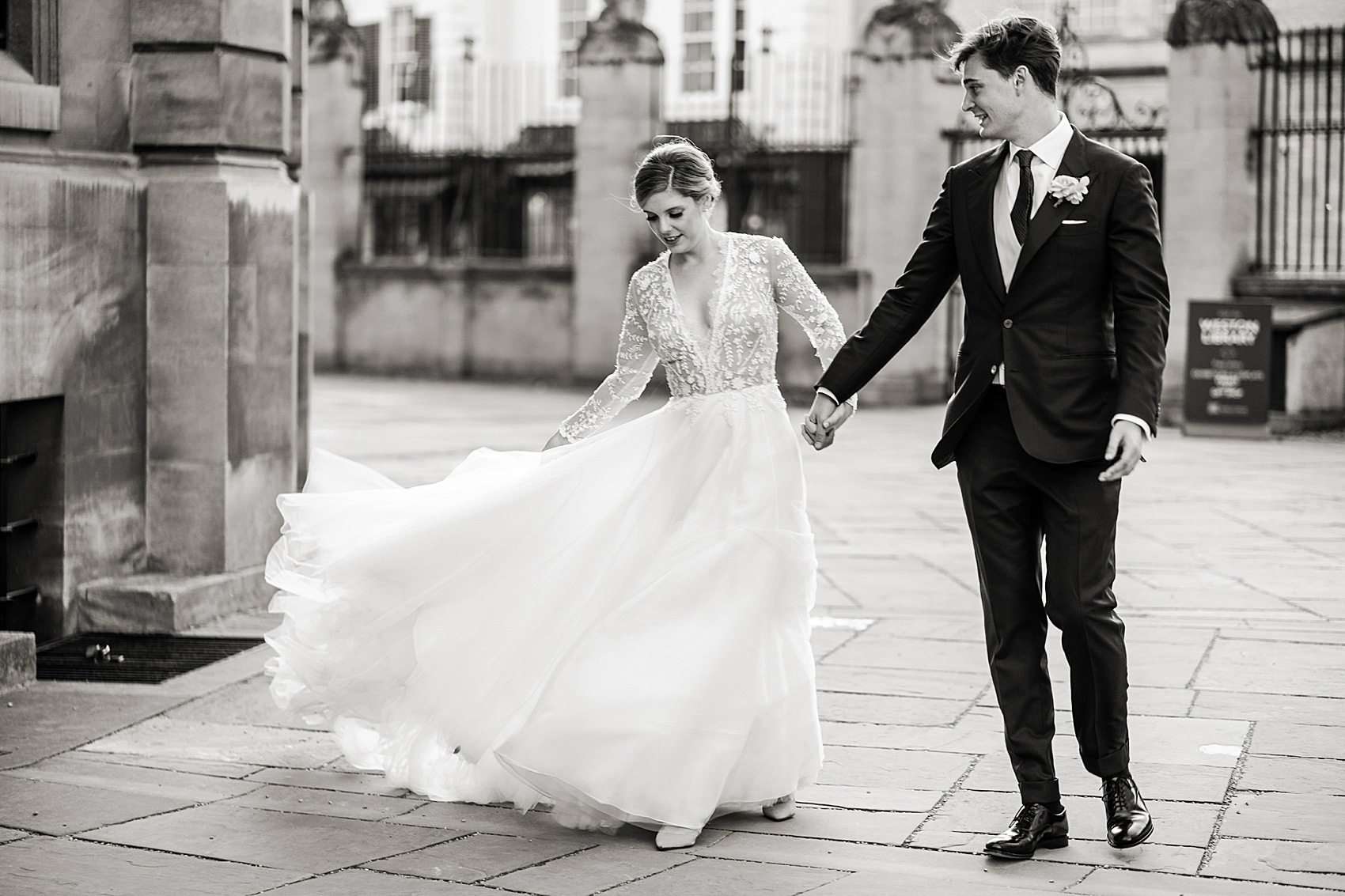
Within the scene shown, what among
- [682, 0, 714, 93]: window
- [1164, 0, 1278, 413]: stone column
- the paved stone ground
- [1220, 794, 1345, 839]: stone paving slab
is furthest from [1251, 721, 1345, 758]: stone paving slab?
[682, 0, 714, 93]: window

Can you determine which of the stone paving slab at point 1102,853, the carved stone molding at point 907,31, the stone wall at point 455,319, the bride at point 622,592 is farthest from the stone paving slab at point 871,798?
the stone wall at point 455,319

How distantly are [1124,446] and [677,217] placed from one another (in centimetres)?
151

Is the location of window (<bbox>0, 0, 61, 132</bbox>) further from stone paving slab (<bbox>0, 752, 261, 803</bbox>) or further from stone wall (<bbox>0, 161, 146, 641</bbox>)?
stone paving slab (<bbox>0, 752, 261, 803</bbox>)

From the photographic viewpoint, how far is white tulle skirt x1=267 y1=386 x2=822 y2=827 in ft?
15.0

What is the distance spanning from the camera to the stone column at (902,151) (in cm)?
1877

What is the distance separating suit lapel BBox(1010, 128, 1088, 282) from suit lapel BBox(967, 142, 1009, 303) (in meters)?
0.09

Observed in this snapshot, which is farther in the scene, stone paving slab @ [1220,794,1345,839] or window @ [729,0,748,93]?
window @ [729,0,748,93]

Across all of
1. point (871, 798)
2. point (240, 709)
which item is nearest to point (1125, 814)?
point (871, 798)

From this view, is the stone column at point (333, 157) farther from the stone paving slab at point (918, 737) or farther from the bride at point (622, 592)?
the stone paving slab at point (918, 737)

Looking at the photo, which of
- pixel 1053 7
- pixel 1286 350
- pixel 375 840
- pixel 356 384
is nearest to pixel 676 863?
pixel 375 840

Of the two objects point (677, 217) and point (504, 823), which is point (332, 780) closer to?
point (504, 823)

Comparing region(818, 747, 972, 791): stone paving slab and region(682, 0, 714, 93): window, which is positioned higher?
region(682, 0, 714, 93): window

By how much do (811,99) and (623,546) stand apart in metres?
18.7

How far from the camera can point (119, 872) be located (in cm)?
433
